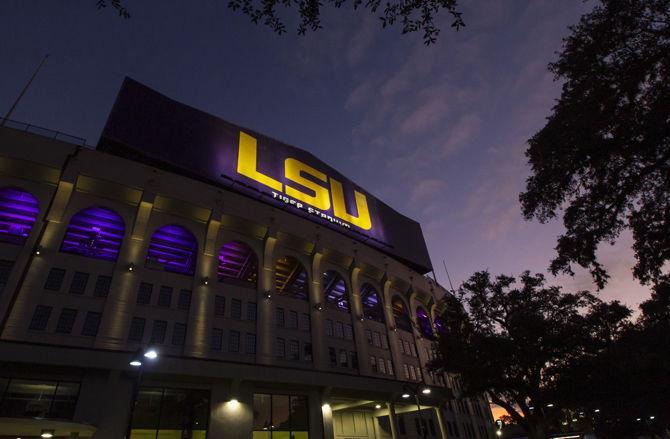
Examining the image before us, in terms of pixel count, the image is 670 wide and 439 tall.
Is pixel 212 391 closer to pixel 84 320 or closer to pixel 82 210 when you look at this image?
pixel 84 320

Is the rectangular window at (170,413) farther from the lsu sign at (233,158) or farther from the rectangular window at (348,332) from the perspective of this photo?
the lsu sign at (233,158)

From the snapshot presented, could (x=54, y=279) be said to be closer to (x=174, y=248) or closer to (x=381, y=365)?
(x=174, y=248)

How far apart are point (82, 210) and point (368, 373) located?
3044 centimetres

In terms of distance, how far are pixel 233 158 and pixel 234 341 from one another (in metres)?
21.1

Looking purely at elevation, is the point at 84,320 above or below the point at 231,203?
below

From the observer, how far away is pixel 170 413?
82.2 ft

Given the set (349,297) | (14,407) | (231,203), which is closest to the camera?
(14,407)

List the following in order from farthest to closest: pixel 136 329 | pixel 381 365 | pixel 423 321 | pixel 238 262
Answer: pixel 423 321
pixel 381 365
pixel 238 262
pixel 136 329

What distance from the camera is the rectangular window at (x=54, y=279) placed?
2643 cm

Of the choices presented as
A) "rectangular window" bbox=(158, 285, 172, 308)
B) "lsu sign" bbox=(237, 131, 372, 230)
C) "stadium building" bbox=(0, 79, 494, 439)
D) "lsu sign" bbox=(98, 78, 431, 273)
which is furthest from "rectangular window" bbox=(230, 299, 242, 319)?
"lsu sign" bbox=(237, 131, 372, 230)

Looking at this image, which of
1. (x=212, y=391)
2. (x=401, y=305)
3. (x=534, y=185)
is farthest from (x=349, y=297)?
(x=534, y=185)

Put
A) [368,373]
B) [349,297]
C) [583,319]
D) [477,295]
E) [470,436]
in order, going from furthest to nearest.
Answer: [470,436] → [349,297] → [368,373] → [477,295] → [583,319]

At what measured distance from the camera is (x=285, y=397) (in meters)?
30.2

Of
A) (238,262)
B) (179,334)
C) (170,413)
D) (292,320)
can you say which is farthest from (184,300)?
(238,262)
